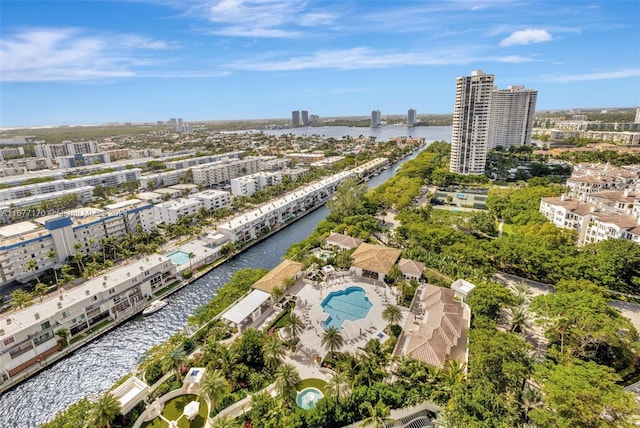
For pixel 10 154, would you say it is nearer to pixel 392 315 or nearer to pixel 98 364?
pixel 98 364

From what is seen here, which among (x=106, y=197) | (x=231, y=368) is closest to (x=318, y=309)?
(x=231, y=368)

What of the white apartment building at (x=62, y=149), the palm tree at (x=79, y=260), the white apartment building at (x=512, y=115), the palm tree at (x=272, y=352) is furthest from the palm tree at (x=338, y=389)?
the white apartment building at (x=62, y=149)

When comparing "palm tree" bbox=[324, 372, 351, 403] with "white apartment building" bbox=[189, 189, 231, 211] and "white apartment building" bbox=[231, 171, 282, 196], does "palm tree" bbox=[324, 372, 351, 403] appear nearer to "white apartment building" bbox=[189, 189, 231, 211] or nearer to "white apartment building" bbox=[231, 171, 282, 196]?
"white apartment building" bbox=[189, 189, 231, 211]

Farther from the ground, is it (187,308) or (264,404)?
(264,404)

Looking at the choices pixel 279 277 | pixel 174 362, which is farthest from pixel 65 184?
pixel 174 362

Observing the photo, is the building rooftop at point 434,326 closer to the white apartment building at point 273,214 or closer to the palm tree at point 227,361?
the palm tree at point 227,361

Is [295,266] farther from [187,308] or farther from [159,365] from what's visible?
[159,365]

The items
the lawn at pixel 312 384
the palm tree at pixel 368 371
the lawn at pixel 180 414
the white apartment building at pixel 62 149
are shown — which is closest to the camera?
the lawn at pixel 180 414
